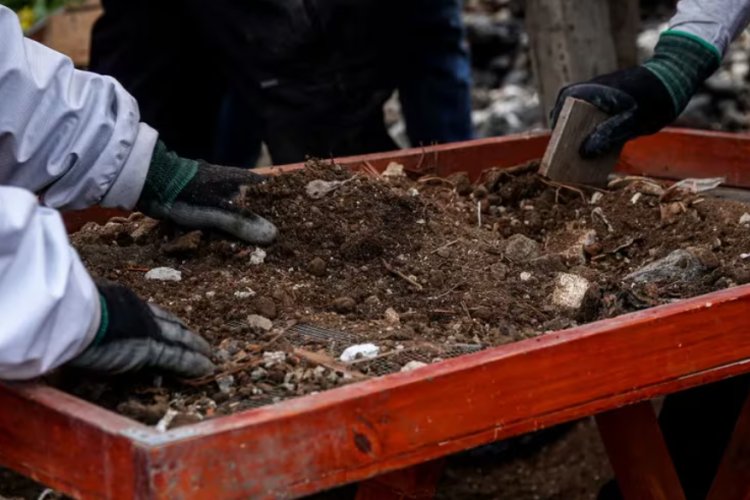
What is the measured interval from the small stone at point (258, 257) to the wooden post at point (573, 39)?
2.07 metres

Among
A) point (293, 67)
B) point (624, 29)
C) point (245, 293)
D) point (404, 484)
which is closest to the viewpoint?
point (404, 484)

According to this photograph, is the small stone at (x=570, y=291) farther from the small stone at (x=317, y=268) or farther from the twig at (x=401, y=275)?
the small stone at (x=317, y=268)

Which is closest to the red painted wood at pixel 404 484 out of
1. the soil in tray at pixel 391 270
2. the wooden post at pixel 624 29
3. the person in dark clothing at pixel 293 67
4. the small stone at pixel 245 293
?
the soil in tray at pixel 391 270

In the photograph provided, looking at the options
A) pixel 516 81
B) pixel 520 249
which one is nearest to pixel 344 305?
pixel 520 249

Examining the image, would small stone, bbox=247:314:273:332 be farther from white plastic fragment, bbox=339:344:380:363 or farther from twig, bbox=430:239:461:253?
twig, bbox=430:239:461:253

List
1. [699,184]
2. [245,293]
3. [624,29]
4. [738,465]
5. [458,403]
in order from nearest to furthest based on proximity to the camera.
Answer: [458,403]
[245,293]
[738,465]
[699,184]
[624,29]

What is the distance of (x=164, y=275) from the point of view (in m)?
2.54

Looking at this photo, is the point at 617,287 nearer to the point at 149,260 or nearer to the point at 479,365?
the point at 479,365

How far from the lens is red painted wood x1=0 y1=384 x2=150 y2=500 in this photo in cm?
167

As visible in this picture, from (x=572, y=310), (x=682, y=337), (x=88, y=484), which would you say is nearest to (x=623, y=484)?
(x=572, y=310)

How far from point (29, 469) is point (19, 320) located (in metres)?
0.24

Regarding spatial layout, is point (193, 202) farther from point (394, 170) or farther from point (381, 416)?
point (381, 416)

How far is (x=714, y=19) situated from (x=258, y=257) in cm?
133

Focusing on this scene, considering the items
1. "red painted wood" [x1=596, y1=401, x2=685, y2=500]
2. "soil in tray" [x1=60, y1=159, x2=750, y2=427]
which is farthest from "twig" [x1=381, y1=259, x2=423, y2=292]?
"red painted wood" [x1=596, y1=401, x2=685, y2=500]
